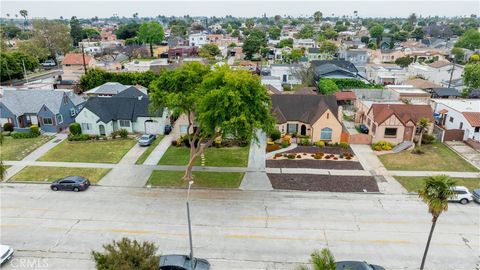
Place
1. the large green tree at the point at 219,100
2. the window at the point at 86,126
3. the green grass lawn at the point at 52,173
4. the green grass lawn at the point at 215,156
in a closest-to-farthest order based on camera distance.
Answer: the large green tree at the point at 219,100
the green grass lawn at the point at 52,173
the green grass lawn at the point at 215,156
the window at the point at 86,126

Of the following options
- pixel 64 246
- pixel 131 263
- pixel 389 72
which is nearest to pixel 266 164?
pixel 64 246

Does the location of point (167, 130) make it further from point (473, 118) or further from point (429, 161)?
point (473, 118)

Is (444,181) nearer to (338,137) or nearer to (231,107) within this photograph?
(231,107)

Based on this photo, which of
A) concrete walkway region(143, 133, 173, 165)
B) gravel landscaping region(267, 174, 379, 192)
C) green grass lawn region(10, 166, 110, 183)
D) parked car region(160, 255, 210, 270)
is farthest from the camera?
concrete walkway region(143, 133, 173, 165)


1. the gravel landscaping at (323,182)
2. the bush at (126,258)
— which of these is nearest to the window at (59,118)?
the gravel landscaping at (323,182)

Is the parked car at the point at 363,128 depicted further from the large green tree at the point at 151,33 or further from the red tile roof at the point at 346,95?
the large green tree at the point at 151,33

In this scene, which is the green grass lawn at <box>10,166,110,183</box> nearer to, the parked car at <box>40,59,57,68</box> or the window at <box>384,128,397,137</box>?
the window at <box>384,128,397,137</box>

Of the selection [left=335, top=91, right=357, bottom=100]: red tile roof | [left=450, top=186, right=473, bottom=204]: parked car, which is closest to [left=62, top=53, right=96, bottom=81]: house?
[left=335, top=91, right=357, bottom=100]: red tile roof
